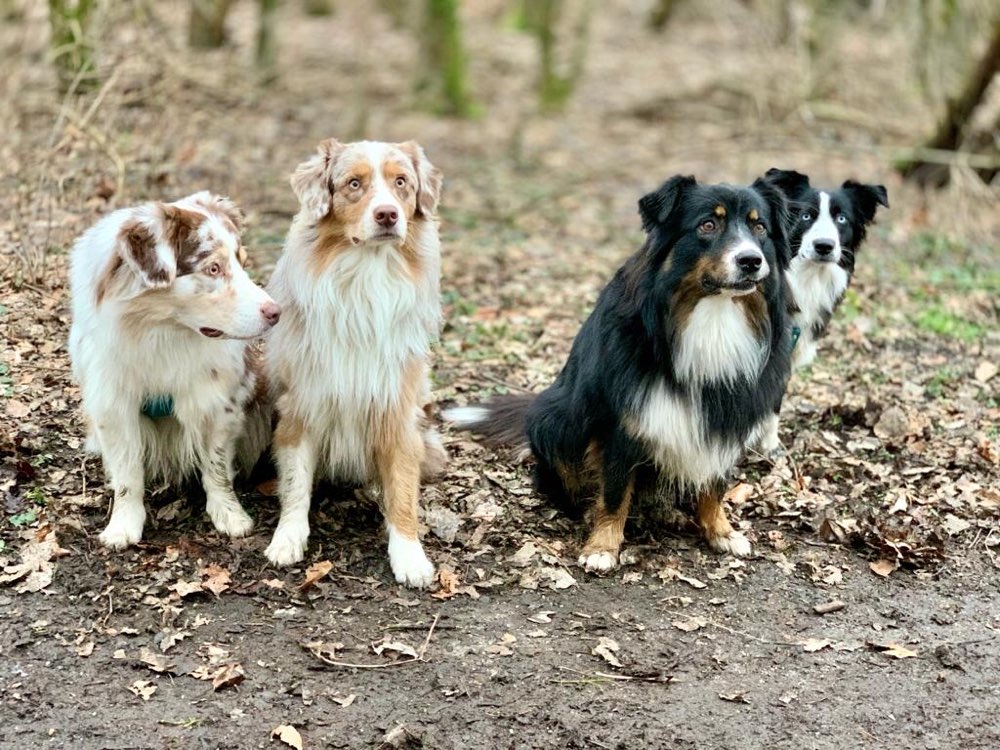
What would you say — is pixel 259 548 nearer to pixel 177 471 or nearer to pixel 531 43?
pixel 177 471

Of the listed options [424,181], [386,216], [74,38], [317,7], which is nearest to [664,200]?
[424,181]

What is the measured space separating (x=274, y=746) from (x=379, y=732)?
405 millimetres

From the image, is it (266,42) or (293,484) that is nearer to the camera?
(293,484)

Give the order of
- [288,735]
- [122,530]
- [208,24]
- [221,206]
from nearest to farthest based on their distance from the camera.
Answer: [288,735] → [221,206] → [122,530] → [208,24]

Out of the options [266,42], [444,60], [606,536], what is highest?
[266,42]

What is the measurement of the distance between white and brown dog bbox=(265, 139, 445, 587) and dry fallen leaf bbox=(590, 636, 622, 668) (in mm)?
877

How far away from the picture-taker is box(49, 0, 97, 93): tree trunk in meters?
8.69

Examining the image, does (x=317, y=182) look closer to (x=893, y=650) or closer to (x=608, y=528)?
(x=608, y=528)

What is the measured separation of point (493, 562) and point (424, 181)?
1.93 meters

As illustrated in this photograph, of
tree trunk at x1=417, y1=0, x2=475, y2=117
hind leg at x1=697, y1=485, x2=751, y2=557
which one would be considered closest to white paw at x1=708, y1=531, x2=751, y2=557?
hind leg at x1=697, y1=485, x2=751, y2=557

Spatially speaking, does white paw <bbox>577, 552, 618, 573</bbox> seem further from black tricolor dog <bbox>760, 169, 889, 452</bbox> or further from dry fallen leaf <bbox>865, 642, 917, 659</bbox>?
black tricolor dog <bbox>760, 169, 889, 452</bbox>

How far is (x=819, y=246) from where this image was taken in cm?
643

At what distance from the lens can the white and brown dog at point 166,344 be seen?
4.68 meters

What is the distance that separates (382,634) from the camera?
4.80 m
